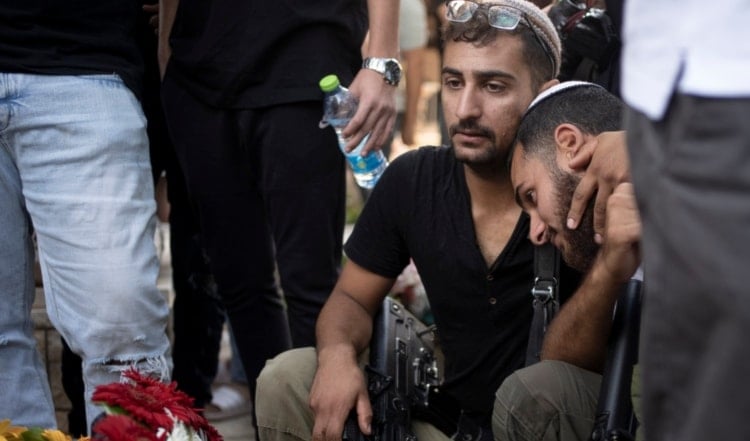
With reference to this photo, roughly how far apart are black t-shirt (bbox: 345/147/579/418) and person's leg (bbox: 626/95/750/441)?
1.47m

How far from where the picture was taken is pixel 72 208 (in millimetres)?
2943

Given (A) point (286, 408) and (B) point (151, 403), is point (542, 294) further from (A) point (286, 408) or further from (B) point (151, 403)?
(B) point (151, 403)

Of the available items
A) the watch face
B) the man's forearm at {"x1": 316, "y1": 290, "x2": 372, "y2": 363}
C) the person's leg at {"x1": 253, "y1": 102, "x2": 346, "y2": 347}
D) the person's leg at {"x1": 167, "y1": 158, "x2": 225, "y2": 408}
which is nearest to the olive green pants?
the man's forearm at {"x1": 316, "y1": 290, "x2": 372, "y2": 363}

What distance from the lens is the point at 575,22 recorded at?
3.28m

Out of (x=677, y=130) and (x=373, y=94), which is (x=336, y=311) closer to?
(x=373, y=94)

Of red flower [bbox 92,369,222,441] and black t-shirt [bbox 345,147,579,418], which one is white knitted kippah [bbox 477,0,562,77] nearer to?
black t-shirt [bbox 345,147,579,418]

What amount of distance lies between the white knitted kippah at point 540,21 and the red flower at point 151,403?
138cm

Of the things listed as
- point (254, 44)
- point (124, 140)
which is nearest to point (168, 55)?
point (254, 44)

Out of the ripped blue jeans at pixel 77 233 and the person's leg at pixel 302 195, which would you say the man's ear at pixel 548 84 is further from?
the ripped blue jeans at pixel 77 233

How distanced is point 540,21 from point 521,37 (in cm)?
7

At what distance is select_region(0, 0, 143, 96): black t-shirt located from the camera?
300 cm

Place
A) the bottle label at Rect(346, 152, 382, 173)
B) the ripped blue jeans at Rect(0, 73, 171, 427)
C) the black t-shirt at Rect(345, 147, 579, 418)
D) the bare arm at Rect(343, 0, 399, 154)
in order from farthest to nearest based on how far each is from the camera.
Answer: the bottle label at Rect(346, 152, 382, 173) → the bare arm at Rect(343, 0, 399, 154) → the black t-shirt at Rect(345, 147, 579, 418) → the ripped blue jeans at Rect(0, 73, 171, 427)

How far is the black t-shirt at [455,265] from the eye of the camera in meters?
3.06

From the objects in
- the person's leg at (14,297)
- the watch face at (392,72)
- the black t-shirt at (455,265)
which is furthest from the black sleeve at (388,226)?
the person's leg at (14,297)
